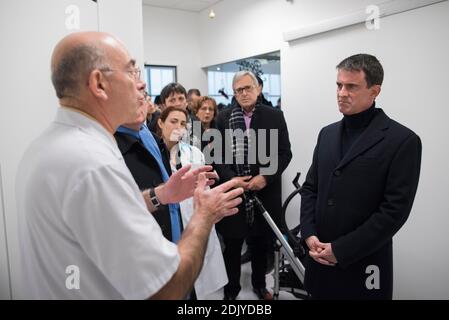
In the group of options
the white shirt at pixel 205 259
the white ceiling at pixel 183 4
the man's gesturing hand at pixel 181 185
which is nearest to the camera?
the man's gesturing hand at pixel 181 185

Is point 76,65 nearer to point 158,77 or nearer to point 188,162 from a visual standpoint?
point 188,162

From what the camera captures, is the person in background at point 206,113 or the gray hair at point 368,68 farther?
the person in background at point 206,113

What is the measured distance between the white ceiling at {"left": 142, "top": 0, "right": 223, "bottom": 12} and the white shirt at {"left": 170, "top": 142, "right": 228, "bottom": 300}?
3.24 m

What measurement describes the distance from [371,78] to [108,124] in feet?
3.98

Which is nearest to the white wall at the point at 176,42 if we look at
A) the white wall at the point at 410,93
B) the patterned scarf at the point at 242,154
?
the white wall at the point at 410,93

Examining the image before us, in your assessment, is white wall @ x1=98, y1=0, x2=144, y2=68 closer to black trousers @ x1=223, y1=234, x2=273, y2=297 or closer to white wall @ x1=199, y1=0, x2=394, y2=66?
black trousers @ x1=223, y1=234, x2=273, y2=297

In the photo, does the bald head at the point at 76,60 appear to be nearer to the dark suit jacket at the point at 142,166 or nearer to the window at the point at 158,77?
the dark suit jacket at the point at 142,166

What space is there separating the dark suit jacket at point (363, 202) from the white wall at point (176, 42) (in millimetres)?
3839

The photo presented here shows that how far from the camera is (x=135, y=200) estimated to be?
0.75 meters

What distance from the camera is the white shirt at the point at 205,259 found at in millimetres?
1862

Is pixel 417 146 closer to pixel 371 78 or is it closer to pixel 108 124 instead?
pixel 371 78

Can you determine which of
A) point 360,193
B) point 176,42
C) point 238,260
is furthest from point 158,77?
point 360,193

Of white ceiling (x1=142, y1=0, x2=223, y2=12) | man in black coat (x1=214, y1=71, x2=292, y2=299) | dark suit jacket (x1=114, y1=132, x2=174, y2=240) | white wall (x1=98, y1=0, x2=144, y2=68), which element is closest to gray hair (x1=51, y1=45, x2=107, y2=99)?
dark suit jacket (x1=114, y1=132, x2=174, y2=240)

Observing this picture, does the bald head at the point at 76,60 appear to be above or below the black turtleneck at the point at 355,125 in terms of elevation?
above
